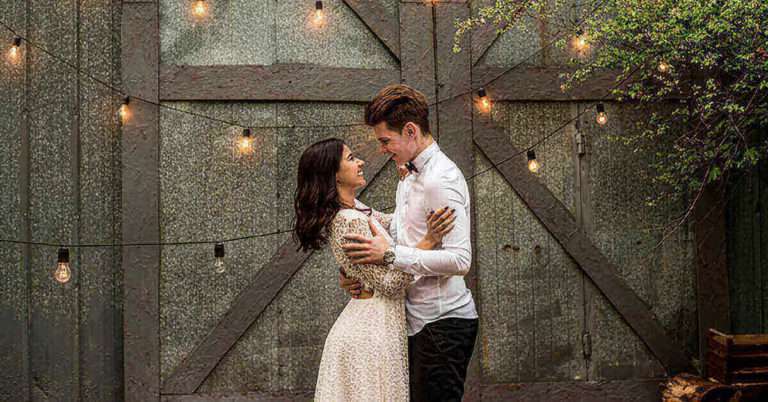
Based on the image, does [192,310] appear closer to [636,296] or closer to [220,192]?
[220,192]

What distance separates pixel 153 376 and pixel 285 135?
1729mm

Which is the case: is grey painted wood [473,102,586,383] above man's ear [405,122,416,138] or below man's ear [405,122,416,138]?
below

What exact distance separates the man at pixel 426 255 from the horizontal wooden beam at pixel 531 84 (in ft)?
7.00

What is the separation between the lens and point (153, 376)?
202 inches

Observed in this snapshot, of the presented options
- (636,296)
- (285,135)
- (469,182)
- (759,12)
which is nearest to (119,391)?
(285,135)

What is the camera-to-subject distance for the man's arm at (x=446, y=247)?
307cm

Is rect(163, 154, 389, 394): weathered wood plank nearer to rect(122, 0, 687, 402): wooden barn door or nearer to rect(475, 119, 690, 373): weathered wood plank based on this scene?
rect(122, 0, 687, 402): wooden barn door

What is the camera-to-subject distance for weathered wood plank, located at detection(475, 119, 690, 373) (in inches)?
210

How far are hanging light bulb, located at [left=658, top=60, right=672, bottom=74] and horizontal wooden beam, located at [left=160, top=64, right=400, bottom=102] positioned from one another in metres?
1.62

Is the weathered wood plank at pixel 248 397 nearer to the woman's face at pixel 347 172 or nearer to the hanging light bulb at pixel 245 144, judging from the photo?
the hanging light bulb at pixel 245 144

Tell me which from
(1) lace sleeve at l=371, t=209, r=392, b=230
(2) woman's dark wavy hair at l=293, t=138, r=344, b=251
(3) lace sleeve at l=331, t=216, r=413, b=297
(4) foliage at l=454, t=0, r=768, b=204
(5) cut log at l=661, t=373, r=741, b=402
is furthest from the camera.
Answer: (5) cut log at l=661, t=373, r=741, b=402

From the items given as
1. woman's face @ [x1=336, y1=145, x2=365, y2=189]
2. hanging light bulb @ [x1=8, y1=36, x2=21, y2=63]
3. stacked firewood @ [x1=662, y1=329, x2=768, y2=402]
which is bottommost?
stacked firewood @ [x1=662, y1=329, x2=768, y2=402]

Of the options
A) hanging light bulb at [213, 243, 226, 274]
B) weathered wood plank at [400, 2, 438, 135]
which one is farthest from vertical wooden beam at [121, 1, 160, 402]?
weathered wood plank at [400, 2, 438, 135]

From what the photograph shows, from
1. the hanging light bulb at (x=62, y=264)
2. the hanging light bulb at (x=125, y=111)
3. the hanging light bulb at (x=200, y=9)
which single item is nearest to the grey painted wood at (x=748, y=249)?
the hanging light bulb at (x=200, y=9)
